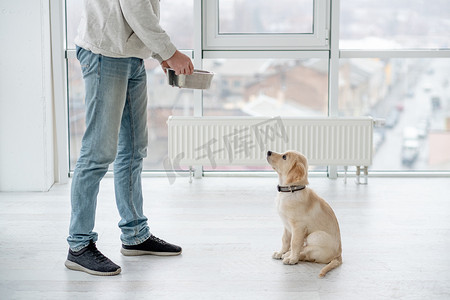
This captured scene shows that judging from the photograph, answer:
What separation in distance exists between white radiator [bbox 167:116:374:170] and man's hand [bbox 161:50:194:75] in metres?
1.82

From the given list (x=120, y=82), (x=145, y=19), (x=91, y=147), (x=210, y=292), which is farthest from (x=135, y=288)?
(x=145, y=19)

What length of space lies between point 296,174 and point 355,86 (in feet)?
7.39

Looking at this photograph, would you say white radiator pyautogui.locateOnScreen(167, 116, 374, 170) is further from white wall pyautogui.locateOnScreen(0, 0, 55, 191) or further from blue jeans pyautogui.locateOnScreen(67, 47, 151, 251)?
blue jeans pyautogui.locateOnScreen(67, 47, 151, 251)

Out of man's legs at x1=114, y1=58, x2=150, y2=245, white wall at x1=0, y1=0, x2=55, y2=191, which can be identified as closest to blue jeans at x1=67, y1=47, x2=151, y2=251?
man's legs at x1=114, y1=58, x2=150, y2=245

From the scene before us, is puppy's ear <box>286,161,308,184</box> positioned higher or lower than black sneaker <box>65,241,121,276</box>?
higher

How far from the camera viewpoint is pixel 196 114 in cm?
452

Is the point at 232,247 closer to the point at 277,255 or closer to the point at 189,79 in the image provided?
the point at 277,255

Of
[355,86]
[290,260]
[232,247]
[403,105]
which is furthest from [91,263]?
[403,105]

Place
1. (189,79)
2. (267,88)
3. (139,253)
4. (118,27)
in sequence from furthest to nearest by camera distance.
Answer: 1. (267,88)
2. (139,253)
3. (189,79)
4. (118,27)

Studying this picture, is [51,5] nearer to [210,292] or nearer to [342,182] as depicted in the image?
[342,182]

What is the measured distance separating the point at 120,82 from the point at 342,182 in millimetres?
2375

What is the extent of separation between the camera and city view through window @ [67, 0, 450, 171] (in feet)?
14.7

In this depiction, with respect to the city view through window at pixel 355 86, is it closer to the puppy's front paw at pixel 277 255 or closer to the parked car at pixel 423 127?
the parked car at pixel 423 127

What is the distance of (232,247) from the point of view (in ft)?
9.26
